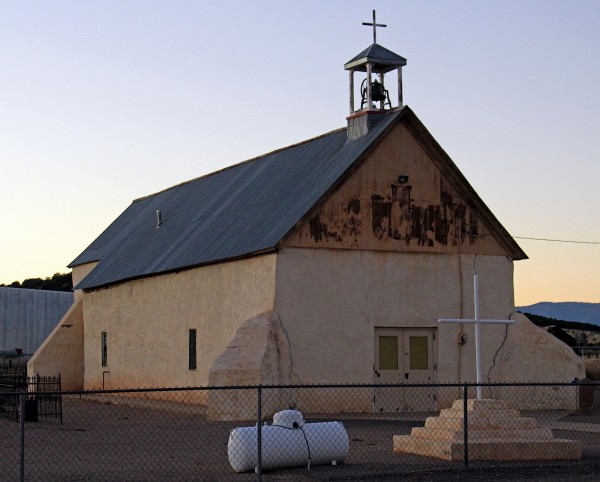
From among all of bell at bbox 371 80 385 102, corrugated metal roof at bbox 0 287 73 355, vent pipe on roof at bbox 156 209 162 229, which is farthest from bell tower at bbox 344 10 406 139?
corrugated metal roof at bbox 0 287 73 355

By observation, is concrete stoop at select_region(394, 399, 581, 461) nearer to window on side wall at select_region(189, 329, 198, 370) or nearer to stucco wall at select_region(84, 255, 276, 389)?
stucco wall at select_region(84, 255, 276, 389)

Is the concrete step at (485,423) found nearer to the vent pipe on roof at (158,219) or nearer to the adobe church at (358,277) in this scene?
the adobe church at (358,277)

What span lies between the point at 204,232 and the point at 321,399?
7.93 metres

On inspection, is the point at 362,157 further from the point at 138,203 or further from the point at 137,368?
the point at 138,203

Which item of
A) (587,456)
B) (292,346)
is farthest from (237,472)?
(292,346)

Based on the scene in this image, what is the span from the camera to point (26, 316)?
211ft

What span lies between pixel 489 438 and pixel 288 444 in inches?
133

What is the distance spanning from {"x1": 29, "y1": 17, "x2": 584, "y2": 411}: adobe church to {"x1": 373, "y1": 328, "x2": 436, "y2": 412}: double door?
0.12 feet

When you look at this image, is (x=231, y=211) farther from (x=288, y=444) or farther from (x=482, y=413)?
(x=288, y=444)

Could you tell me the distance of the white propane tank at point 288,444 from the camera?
55.1 feet

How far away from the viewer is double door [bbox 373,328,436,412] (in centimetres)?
2953

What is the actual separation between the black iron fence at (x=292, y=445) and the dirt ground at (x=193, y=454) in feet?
0.07

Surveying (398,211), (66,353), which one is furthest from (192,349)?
(66,353)

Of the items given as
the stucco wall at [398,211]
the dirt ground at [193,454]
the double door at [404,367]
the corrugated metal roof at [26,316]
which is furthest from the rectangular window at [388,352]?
the corrugated metal roof at [26,316]
